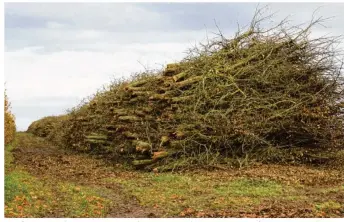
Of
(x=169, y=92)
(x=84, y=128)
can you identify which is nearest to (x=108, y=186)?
(x=169, y=92)

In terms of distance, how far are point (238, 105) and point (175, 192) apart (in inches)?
194

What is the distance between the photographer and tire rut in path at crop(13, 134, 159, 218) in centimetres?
1008

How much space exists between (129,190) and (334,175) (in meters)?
5.68

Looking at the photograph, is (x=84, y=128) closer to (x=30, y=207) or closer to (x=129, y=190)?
(x=129, y=190)

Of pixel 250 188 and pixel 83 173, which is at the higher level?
pixel 83 173

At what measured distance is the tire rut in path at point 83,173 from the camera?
10.1m

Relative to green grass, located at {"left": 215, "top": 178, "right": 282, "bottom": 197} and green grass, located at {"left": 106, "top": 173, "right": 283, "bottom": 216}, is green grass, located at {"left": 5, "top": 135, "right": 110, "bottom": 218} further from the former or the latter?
green grass, located at {"left": 215, "top": 178, "right": 282, "bottom": 197}

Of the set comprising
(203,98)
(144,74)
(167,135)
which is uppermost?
(144,74)

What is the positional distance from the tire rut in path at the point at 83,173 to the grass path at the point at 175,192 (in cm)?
2

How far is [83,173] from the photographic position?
15250 millimetres

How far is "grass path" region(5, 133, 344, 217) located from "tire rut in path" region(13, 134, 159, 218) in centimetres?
2

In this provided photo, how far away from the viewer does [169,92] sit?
16281mm

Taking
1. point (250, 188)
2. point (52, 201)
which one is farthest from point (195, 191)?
point (52, 201)

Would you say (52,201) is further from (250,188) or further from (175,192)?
(250,188)
